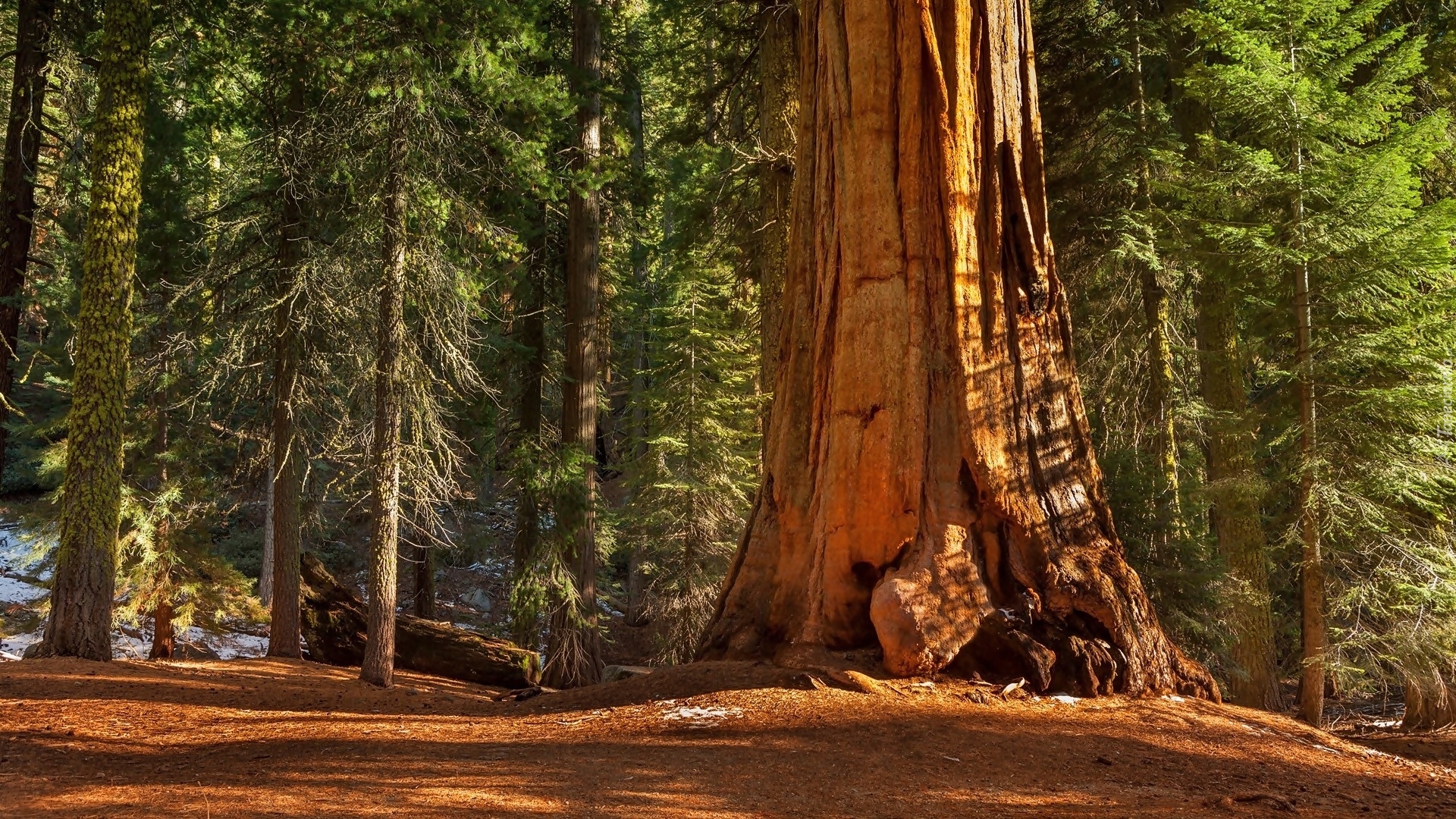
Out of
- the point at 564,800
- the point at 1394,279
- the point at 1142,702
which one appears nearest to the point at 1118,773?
the point at 1142,702

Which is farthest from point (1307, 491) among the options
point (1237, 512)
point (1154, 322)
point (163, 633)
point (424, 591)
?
point (424, 591)

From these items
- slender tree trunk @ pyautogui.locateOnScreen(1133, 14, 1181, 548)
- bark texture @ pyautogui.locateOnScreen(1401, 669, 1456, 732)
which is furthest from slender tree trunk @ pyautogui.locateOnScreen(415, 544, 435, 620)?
bark texture @ pyautogui.locateOnScreen(1401, 669, 1456, 732)

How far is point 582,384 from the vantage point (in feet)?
45.6

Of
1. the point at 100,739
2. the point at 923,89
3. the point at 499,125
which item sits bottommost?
the point at 100,739

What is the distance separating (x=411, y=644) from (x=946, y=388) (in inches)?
404

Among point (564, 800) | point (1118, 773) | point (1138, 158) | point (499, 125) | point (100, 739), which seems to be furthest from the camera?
point (1138, 158)

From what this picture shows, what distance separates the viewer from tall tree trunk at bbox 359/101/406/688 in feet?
33.6

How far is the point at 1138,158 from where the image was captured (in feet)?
40.2

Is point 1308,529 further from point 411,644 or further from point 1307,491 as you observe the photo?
point 411,644

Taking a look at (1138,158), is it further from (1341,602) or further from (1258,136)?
(1341,602)

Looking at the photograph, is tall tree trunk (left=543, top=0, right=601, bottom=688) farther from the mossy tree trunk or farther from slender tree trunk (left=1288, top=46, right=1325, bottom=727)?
slender tree trunk (left=1288, top=46, right=1325, bottom=727)

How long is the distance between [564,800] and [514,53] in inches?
358

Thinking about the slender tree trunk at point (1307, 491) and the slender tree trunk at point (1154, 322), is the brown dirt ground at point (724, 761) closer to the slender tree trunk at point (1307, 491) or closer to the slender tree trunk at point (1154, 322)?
the slender tree trunk at point (1307, 491)

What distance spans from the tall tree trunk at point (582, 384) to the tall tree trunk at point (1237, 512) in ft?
25.9
